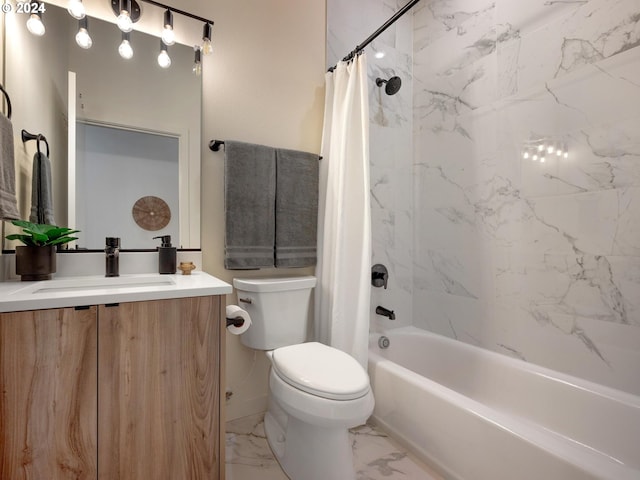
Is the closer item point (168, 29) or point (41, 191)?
point (41, 191)

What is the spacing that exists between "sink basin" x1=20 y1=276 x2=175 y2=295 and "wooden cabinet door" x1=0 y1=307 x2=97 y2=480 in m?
0.22

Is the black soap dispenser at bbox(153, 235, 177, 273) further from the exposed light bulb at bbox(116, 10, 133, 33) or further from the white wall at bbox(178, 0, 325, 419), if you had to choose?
Result: the exposed light bulb at bbox(116, 10, 133, 33)

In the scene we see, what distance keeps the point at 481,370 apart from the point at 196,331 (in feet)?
5.16

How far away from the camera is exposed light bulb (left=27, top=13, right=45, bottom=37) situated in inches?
47.6

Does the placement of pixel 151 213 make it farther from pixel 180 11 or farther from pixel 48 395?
pixel 180 11

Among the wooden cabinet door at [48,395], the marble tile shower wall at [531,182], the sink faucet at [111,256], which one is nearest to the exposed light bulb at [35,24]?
the sink faucet at [111,256]

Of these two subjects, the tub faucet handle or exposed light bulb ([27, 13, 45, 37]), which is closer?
exposed light bulb ([27, 13, 45, 37])

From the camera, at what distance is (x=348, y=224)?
1689 millimetres

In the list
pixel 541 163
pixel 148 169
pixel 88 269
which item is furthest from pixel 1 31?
pixel 541 163

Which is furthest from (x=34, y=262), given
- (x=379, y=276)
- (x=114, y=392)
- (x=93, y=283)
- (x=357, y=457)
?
(x=379, y=276)

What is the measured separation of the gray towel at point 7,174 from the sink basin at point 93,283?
256mm

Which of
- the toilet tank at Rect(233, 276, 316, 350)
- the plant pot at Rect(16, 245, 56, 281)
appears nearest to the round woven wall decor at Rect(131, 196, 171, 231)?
the plant pot at Rect(16, 245, 56, 281)

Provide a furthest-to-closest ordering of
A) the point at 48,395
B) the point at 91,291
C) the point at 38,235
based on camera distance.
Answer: the point at 38,235 < the point at 91,291 < the point at 48,395

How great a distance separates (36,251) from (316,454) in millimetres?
1320
